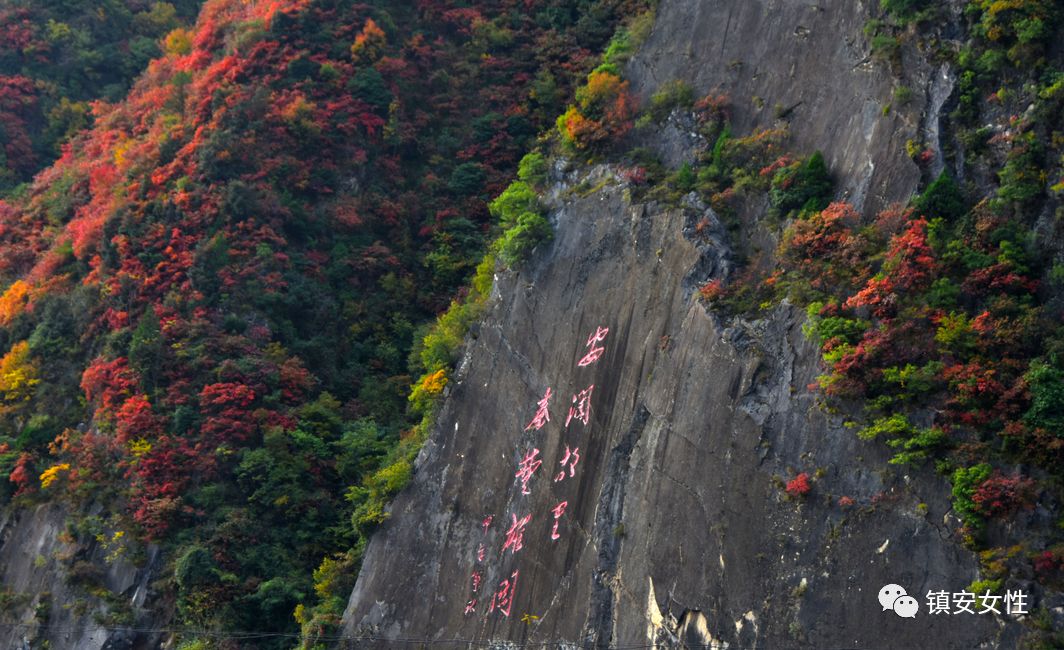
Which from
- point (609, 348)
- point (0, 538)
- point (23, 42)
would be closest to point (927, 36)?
point (609, 348)

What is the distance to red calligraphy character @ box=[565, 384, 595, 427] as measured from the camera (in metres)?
20.0

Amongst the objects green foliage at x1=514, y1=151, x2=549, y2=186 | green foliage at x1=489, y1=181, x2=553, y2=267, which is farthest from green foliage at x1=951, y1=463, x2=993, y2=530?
green foliage at x1=514, y1=151, x2=549, y2=186

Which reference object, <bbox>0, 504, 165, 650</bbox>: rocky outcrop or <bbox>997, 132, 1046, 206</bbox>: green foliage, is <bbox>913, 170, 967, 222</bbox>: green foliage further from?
<bbox>0, 504, 165, 650</bbox>: rocky outcrop

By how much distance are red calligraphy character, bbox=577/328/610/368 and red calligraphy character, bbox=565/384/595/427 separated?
→ 50 centimetres

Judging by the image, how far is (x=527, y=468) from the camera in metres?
20.9

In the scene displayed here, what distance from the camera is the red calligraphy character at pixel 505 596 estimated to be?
20.1m

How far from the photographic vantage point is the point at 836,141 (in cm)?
1827

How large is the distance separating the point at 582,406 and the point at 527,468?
1.69 m

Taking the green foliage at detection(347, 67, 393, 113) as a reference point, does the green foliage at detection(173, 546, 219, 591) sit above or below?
below

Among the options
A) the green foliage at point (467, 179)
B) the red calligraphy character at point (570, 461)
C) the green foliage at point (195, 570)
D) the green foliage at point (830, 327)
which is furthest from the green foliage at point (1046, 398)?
the green foliage at point (467, 179)

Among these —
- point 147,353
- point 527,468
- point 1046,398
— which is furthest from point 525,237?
point 1046,398

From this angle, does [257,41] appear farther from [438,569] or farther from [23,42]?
[438,569]

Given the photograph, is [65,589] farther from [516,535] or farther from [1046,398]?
[1046,398]

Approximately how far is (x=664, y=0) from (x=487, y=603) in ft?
43.1
